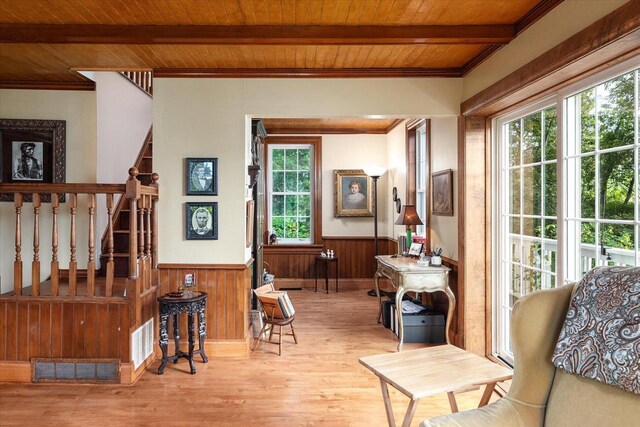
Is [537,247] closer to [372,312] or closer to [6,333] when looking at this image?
[372,312]

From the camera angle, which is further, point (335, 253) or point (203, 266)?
point (335, 253)

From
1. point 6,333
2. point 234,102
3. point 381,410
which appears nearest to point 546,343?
point 381,410

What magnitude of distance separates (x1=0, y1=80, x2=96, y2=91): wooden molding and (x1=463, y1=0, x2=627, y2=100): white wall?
3.81m

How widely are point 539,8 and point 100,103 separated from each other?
13.5ft

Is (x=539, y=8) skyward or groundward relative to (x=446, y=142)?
skyward

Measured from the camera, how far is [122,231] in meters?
4.40

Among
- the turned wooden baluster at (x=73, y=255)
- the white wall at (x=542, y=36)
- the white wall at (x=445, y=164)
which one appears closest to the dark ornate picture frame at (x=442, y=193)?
the white wall at (x=445, y=164)

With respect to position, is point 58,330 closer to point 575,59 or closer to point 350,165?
point 575,59

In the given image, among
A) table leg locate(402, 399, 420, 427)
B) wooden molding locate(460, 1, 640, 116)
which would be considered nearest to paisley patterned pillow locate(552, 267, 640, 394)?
table leg locate(402, 399, 420, 427)

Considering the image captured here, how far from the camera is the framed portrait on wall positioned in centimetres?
686

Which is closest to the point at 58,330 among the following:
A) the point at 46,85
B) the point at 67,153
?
the point at 67,153

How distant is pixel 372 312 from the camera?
5.25m

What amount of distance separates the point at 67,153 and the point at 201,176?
1671mm

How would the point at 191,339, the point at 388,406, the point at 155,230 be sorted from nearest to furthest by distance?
the point at 388,406, the point at 191,339, the point at 155,230
